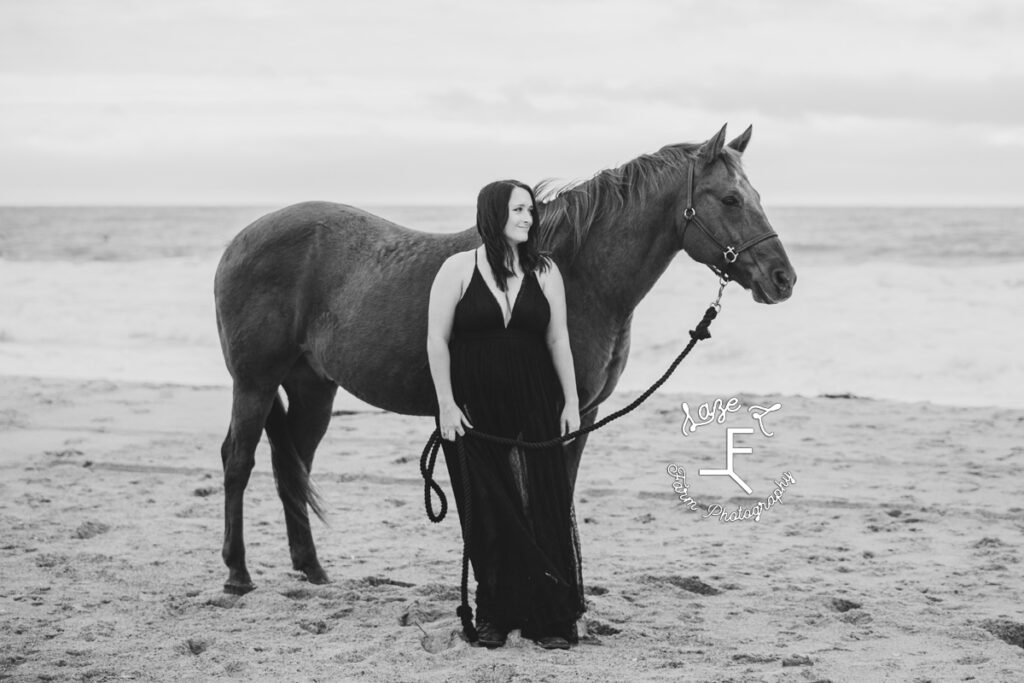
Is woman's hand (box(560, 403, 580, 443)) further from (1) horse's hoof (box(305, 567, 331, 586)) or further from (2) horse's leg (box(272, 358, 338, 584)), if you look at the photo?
(1) horse's hoof (box(305, 567, 331, 586))

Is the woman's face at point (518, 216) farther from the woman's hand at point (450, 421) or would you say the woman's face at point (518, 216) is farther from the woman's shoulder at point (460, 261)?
the woman's hand at point (450, 421)

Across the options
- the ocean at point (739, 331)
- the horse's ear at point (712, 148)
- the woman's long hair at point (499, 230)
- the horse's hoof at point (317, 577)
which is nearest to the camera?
the woman's long hair at point (499, 230)

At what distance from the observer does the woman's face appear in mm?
3293

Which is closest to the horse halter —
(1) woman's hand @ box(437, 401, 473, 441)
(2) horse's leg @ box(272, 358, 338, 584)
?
(1) woman's hand @ box(437, 401, 473, 441)

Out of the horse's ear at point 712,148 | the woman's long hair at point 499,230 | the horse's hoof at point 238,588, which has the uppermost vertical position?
the horse's ear at point 712,148

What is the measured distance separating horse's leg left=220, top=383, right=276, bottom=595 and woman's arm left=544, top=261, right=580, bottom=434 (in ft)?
4.50

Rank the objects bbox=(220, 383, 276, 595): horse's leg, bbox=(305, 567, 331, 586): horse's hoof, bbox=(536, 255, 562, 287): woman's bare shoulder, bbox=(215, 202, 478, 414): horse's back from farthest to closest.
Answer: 1. bbox=(305, 567, 331, 586): horse's hoof
2. bbox=(220, 383, 276, 595): horse's leg
3. bbox=(215, 202, 478, 414): horse's back
4. bbox=(536, 255, 562, 287): woman's bare shoulder

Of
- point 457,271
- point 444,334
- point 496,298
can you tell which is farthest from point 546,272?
point 444,334

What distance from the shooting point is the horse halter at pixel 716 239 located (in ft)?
11.4

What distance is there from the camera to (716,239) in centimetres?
Result: 351

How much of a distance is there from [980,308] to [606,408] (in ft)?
26.2

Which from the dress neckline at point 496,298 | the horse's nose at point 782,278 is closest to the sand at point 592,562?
the dress neckline at point 496,298

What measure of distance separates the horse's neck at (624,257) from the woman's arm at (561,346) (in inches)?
9.3

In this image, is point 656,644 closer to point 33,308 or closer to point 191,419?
point 191,419
